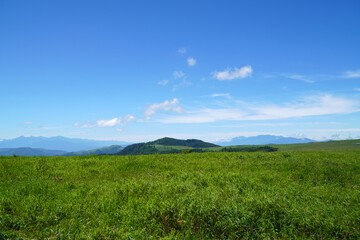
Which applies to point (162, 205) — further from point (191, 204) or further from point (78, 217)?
point (78, 217)

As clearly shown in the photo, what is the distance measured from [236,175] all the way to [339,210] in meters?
4.13

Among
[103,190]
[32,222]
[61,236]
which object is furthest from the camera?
[103,190]

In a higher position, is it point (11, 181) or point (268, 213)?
point (11, 181)

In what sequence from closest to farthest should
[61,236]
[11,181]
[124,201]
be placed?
[61,236] → [124,201] → [11,181]

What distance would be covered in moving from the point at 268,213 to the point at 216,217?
1.58 m

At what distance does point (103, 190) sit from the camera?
7949 millimetres

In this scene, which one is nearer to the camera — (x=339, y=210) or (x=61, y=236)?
(x=61, y=236)

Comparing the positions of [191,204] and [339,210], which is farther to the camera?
[339,210]

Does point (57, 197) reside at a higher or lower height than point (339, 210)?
higher

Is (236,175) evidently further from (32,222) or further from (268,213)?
(32,222)

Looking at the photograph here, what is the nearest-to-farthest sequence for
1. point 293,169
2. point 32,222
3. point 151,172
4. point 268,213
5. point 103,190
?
point 32,222 → point 268,213 → point 103,190 → point 151,172 → point 293,169

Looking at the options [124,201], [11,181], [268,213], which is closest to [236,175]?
[268,213]

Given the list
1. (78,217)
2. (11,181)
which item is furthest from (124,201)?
(11,181)

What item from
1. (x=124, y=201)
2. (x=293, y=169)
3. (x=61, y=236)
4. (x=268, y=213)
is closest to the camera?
(x=61, y=236)
